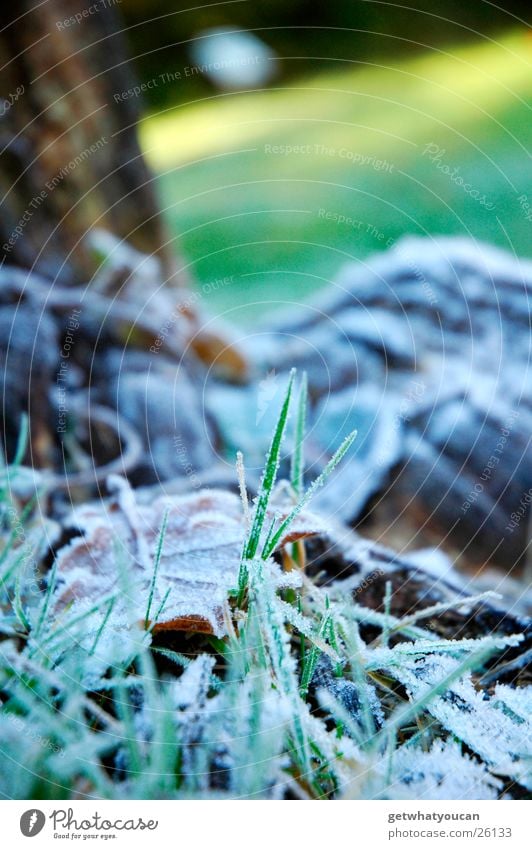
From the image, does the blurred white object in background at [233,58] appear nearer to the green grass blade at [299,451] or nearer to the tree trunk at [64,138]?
the tree trunk at [64,138]

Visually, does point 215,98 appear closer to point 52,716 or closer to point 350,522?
point 350,522

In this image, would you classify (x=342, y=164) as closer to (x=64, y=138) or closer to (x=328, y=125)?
(x=328, y=125)

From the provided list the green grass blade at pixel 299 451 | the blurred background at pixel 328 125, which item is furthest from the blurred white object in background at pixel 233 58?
the green grass blade at pixel 299 451

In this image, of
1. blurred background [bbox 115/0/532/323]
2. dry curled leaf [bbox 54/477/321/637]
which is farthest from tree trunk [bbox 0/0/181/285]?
dry curled leaf [bbox 54/477/321/637]
